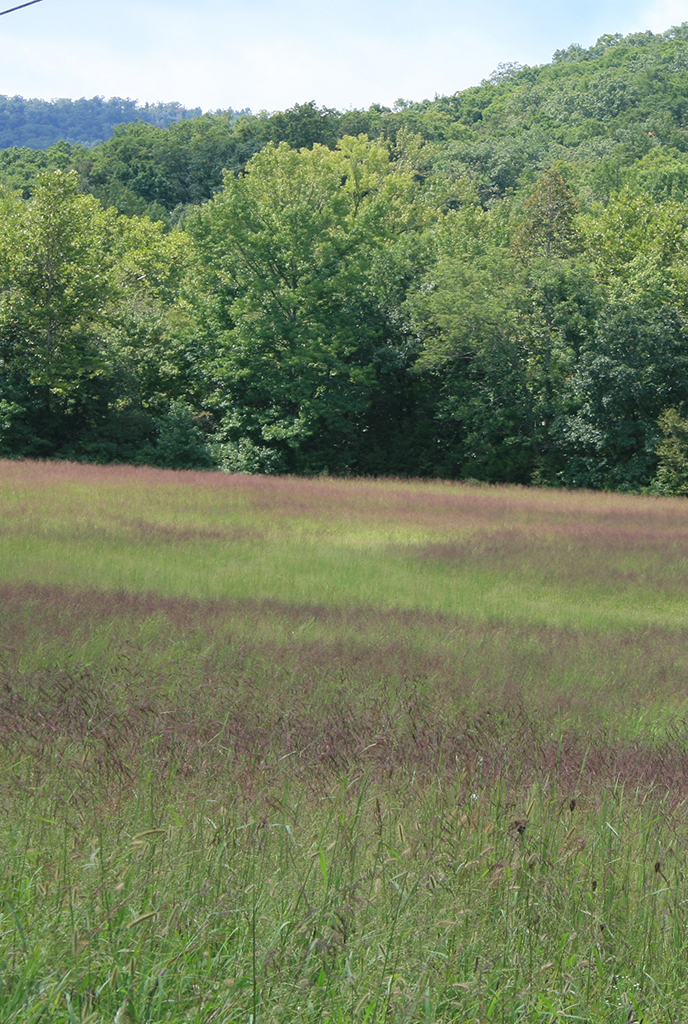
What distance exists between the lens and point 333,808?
13.5 feet

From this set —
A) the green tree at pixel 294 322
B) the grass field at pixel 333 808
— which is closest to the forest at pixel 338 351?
the green tree at pixel 294 322

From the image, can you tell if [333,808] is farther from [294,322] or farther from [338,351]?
[294,322]

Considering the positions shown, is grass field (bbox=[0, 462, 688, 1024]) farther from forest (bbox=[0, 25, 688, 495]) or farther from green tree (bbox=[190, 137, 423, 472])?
green tree (bbox=[190, 137, 423, 472])

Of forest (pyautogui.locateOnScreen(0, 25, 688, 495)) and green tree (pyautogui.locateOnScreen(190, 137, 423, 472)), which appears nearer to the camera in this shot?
forest (pyautogui.locateOnScreen(0, 25, 688, 495))

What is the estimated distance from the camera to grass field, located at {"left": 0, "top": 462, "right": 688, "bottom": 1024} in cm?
272

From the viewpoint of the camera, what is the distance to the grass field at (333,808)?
272 centimetres

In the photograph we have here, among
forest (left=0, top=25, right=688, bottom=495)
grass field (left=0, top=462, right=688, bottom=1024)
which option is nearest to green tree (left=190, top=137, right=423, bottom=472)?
forest (left=0, top=25, right=688, bottom=495)

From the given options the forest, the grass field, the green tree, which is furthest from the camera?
the green tree

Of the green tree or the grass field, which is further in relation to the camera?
the green tree

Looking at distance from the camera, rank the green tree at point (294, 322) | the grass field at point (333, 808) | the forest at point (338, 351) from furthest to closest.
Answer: the green tree at point (294, 322), the forest at point (338, 351), the grass field at point (333, 808)

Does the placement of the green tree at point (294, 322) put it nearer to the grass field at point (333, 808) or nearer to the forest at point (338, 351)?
the forest at point (338, 351)

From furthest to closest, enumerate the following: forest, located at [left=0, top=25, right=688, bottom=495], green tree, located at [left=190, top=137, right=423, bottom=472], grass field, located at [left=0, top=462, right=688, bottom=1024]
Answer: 1. green tree, located at [left=190, top=137, right=423, bottom=472]
2. forest, located at [left=0, top=25, right=688, bottom=495]
3. grass field, located at [left=0, top=462, right=688, bottom=1024]

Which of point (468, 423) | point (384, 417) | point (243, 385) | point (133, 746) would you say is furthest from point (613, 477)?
point (133, 746)

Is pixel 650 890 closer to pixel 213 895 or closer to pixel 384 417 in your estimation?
pixel 213 895
